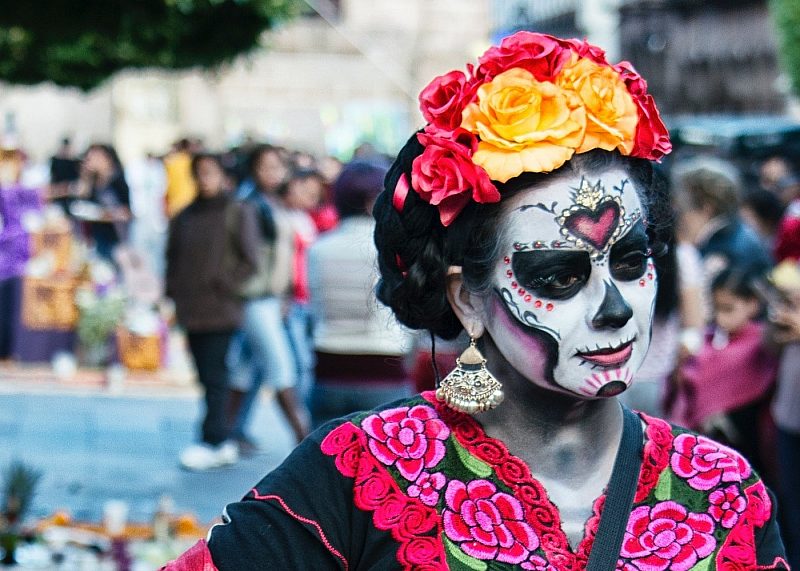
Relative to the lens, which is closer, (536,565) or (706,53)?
(536,565)

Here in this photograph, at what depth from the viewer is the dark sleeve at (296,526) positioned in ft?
7.47

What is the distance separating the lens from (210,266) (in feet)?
26.6

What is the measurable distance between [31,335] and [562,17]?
40.1 metres

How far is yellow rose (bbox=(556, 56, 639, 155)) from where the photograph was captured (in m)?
2.31

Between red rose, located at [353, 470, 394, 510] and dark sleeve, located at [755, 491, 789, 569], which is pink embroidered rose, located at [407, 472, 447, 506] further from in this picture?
dark sleeve, located at [755, 491, 789, 569]

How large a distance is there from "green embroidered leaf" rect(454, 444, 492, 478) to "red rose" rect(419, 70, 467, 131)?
1.72ft

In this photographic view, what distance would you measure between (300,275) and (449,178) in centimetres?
654

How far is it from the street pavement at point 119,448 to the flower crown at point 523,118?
4982mm

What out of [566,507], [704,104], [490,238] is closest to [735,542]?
[566,507]

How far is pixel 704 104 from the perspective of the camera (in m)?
41.7

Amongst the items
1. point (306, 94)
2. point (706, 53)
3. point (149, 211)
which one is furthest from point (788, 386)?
point (706, 53)

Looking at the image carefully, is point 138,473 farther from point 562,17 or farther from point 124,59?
point 562,17

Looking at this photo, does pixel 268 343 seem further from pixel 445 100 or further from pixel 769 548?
pixel 769 548

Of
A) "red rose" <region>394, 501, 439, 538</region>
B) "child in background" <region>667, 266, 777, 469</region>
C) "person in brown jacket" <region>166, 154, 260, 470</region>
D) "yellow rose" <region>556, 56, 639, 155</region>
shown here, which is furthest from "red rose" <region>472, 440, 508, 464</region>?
"person in brown jacket" <region>166, 154, 260, 470</region>
